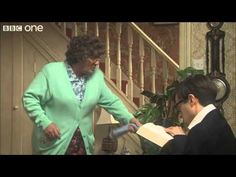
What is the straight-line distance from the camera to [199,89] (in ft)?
8.14

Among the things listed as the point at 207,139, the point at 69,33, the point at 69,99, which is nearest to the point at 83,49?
the point at 69,33

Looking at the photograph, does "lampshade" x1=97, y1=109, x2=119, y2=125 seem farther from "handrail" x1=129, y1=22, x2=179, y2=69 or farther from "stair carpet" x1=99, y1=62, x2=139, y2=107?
"handrail" x1=129, y1=22, x2=179, y2=69

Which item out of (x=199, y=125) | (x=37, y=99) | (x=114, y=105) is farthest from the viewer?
(x=114, y=105)

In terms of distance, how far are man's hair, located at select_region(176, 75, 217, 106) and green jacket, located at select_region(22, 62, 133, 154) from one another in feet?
1.33

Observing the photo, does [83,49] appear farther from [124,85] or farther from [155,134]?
[155,134]

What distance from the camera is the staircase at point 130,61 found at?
2.66 m

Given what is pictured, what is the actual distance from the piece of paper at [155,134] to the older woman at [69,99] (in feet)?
0.73

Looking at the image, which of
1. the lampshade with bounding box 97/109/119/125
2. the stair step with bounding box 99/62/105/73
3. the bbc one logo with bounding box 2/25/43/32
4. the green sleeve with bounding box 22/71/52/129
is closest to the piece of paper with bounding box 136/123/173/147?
the lampshade with bounding box 97/109/119/125

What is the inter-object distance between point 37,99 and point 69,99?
0.55 feet
